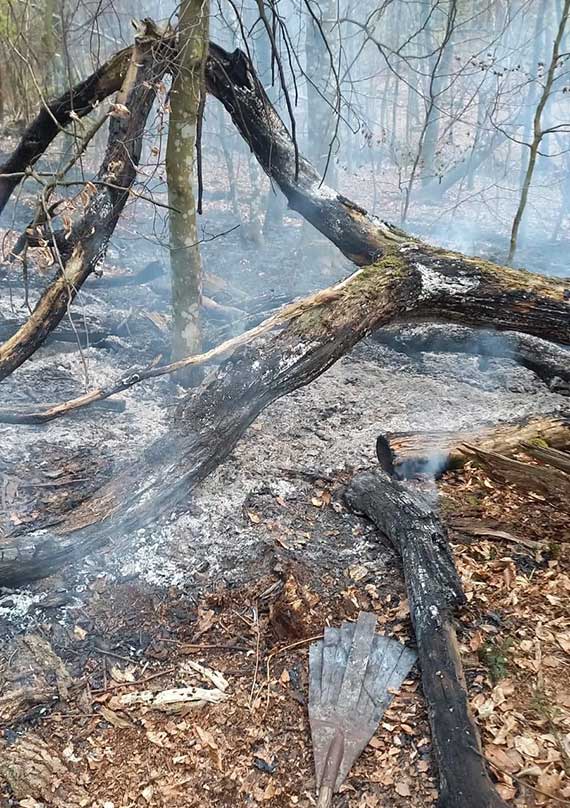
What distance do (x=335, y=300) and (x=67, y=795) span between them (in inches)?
123

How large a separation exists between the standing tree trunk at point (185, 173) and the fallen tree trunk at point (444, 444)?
2.16m

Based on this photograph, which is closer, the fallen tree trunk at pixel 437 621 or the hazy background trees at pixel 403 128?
the fallen tree trunk at pixel 437 621

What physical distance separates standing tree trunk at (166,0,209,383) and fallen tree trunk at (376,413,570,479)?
2164 millimetres

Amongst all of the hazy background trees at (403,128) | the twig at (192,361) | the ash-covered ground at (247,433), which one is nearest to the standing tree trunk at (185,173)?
the ash-covered ground at (247,433)

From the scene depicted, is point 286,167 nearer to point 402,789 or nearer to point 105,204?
point 105,204

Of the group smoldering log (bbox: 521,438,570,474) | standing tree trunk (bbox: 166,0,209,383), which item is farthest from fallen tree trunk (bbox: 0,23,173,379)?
smoldering log (bbox: 521,438,570,474)

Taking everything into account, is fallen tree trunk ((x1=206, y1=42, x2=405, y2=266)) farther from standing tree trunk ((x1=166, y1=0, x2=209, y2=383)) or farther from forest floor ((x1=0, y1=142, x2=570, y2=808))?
forest floor ((x1=0, y1=142, x2=570, y2=808))

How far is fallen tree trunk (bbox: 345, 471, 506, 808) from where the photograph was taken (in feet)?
7.08

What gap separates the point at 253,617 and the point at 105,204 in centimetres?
299

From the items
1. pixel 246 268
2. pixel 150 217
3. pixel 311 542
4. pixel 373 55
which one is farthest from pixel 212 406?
pixel 373 55

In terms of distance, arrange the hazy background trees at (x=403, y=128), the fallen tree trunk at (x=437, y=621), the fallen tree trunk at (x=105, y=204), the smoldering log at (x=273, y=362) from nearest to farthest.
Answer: the fallen tree trunk at (x=437, y=621), the smoldering log at (x=273, y=362), the fallen tree trunk at (x=105, y=204), the hazy background trees at (x=403, y=128)

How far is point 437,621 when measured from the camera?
9.20 feet

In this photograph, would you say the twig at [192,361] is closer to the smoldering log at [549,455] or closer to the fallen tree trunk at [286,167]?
the fallen tree trunk at [286,167]

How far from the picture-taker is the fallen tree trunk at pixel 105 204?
12.9 feet
